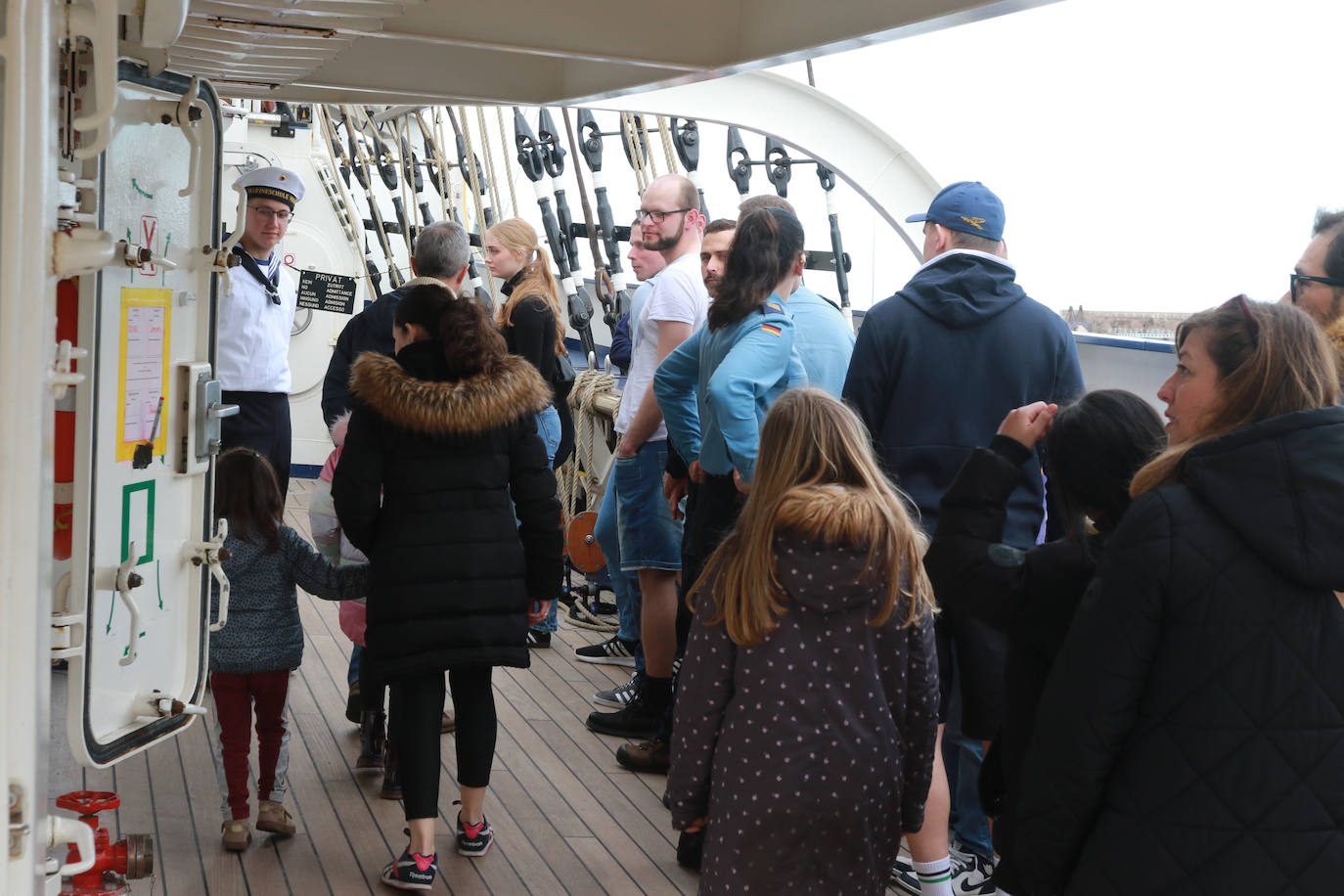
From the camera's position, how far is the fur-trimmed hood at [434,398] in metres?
3.00

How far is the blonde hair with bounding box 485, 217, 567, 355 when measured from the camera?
4773mm

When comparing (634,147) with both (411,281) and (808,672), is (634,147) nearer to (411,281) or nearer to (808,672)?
(411,281)

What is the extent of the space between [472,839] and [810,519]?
162cm

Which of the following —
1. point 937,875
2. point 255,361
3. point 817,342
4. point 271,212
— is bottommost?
point 937,875

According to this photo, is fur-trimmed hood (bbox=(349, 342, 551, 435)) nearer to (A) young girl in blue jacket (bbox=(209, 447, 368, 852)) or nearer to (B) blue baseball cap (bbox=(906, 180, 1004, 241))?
(A) young girl in blue jacket (bbox=(209, 447, 368, 852))

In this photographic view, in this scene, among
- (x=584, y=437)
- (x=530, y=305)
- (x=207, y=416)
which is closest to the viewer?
(x=207, y=416)

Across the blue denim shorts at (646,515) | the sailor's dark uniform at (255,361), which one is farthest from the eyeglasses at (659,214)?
the sailor's dark uniform at (255,361)

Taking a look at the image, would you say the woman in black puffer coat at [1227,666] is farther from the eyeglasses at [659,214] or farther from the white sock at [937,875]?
the eyeglasses at [659,214]

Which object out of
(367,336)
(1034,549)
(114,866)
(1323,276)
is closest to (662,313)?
→ (367,336)

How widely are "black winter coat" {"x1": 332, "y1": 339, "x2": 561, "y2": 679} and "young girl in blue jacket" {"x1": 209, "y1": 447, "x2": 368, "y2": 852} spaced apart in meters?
0.29

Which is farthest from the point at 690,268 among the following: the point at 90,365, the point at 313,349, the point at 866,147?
the point at 313,349

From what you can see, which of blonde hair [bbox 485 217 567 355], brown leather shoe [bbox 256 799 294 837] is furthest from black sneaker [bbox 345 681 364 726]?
blonde hair [bbox 485 217 567 355]

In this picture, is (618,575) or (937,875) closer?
(937,875)

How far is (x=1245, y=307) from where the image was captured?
1778mm
